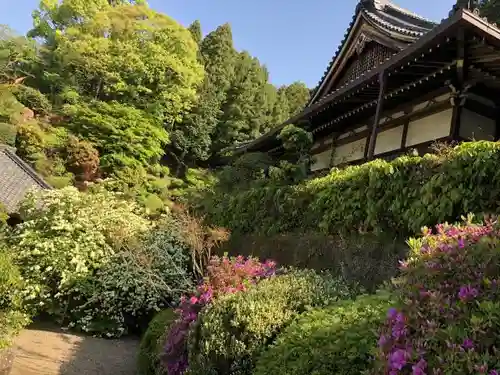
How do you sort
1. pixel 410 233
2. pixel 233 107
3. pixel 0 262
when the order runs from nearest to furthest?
pixel 410 233 < pixel 0 262 < pixel 233 107

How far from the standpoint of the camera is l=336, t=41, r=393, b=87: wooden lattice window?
11063 millimetres

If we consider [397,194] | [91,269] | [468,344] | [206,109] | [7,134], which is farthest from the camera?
[206,109]

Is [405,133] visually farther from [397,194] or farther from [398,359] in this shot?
[398,359]

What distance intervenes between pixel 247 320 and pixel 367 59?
33.1 ft

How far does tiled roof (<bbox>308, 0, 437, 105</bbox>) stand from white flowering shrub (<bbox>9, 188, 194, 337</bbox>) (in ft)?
26.0

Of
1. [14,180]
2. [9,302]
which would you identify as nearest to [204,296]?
[9,302]

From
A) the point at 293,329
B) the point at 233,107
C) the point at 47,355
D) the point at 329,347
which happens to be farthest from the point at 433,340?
the point at 233,107

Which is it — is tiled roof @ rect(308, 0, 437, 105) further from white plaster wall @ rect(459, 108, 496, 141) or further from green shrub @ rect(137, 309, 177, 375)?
green shrub @ rect(137, 309, 177, 375)

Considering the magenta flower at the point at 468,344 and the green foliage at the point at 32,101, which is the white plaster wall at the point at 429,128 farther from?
the green foliage at the point at 32,101

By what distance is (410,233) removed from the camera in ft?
17.2

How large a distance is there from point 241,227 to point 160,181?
11.3m

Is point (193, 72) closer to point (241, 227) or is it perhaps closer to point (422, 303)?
point (241, 227)

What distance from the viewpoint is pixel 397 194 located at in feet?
17.8

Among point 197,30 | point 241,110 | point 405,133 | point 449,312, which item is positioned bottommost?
point 449,312
